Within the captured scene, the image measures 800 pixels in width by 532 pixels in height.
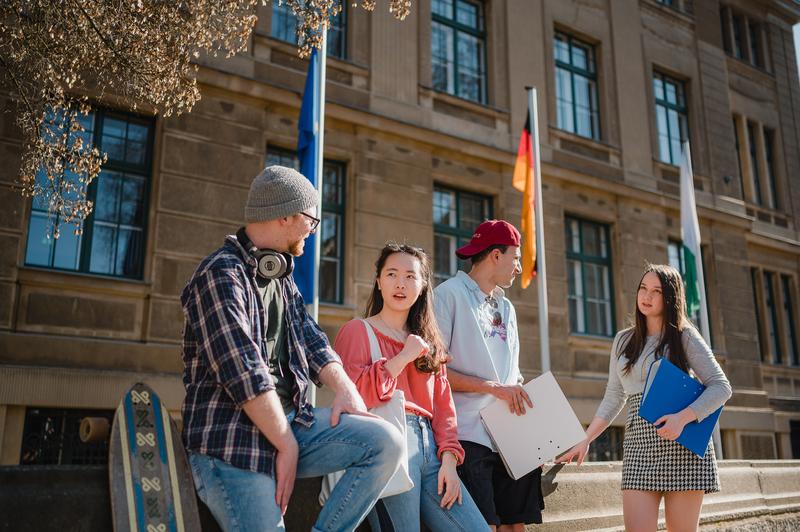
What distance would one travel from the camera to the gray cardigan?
3830 millimetres

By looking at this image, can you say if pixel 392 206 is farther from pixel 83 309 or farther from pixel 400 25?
pixel 83 309

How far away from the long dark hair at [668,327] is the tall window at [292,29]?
825cm

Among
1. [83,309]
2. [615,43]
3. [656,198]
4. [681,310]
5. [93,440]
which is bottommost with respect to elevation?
[93,440]

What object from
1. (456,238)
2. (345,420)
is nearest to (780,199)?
(456,238)

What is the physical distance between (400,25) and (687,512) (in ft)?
34.8

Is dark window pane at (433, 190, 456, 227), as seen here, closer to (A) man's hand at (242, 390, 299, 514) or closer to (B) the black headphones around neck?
(B) the black headphones around neck

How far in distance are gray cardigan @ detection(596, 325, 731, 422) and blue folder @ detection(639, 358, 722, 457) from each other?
0.23ft

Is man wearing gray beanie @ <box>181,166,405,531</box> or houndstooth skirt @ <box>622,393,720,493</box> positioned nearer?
man wearing gray beanie @ <box>181,166,405,531</box>

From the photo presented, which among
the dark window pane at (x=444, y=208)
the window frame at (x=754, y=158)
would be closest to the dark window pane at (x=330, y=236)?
the dark window pane at (x=444, y=208)

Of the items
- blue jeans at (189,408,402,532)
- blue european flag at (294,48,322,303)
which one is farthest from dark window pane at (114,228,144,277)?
blue jeans at (189,408,402,532)

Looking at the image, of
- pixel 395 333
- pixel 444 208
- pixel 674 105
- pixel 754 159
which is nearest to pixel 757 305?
pixel 754 159

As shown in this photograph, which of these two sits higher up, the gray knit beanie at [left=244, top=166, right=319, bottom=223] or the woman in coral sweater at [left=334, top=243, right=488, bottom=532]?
the gray knit beanie at [left=244, top=166, right=319, bottom=223]

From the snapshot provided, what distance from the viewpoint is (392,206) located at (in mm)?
11812

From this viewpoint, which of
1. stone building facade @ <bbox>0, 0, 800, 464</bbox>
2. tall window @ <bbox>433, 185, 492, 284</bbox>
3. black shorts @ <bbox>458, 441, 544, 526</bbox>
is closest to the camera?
black shorts @ <bbox>458, 441, 544, 526</bbox>
